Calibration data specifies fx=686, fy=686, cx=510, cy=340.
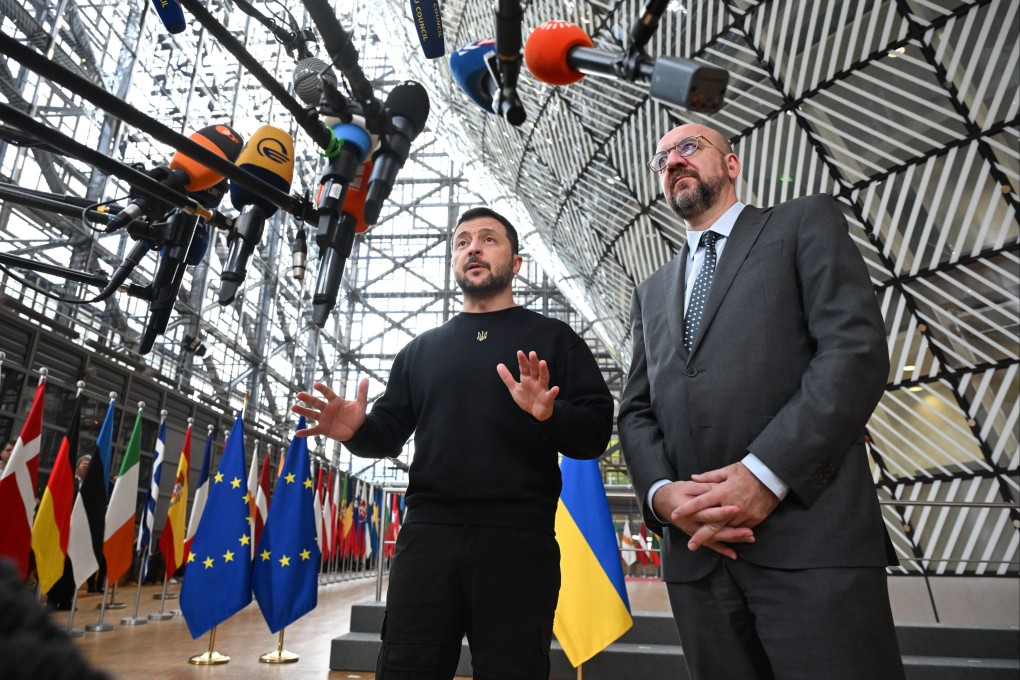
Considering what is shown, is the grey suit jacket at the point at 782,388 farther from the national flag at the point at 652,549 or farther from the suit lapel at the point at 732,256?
the national flag at the point at 652,549

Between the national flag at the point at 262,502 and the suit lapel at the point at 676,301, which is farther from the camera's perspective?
the national flag at the point at 262,502

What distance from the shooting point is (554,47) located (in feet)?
4.71

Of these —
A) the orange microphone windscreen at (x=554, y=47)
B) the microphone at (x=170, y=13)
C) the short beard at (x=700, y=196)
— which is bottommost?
the short beard at (x=700, y=196)

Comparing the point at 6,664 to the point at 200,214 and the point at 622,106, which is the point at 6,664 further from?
the point at 622,106

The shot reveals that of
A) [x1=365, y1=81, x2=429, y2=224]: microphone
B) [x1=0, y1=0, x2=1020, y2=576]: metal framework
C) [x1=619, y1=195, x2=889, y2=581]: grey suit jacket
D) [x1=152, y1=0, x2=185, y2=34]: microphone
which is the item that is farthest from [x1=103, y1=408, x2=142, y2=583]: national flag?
[x1=619, y1=195, x2=889, y2=581]: grey suit jacket

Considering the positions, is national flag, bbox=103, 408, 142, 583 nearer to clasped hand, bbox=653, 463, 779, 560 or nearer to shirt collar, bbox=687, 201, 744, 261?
shirt collar, bbox=687, 201, 744, 261

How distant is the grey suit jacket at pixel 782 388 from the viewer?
129 cm

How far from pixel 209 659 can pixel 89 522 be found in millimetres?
2042

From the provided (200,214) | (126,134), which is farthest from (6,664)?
(126,134)

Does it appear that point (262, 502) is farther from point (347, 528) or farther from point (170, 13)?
point (347, 528)

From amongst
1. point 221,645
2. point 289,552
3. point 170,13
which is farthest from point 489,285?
point 221,645

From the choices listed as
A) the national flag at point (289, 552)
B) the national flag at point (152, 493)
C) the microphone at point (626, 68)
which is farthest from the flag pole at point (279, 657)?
the microphone at point (626, 68)

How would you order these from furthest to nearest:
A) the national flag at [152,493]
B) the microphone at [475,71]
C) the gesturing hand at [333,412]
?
the national flag at [152,493] < the microphone at [475,71] < the gesturing hand at [333,412]

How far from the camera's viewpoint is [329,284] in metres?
1.85
